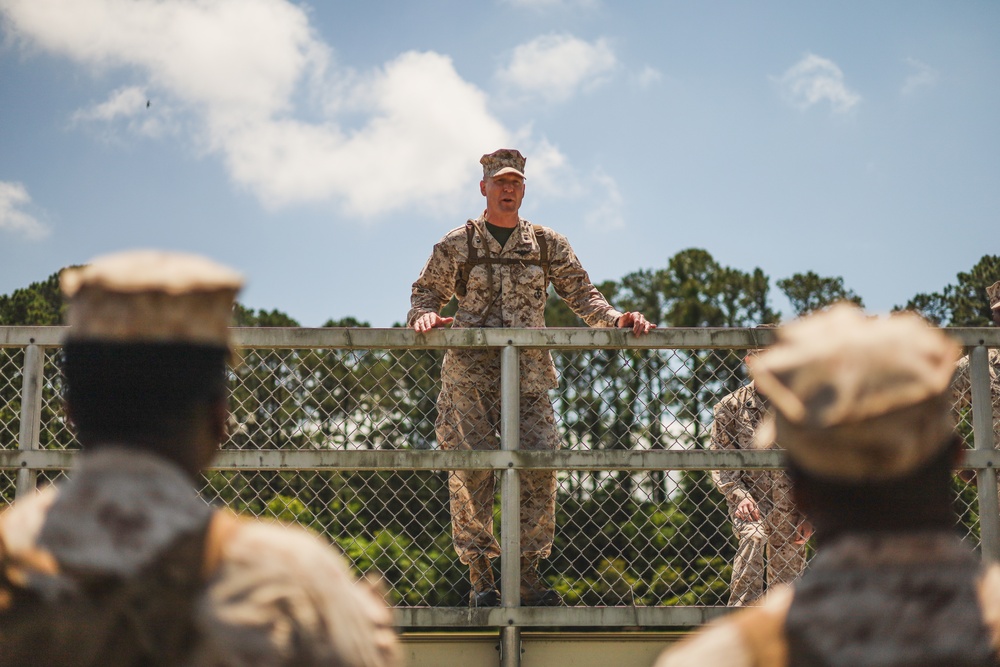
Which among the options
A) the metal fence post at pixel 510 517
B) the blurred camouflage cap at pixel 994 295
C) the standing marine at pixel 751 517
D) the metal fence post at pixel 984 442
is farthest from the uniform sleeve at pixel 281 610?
the blurred camouflage cap at pixel 994 295

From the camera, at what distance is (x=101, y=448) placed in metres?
1.44

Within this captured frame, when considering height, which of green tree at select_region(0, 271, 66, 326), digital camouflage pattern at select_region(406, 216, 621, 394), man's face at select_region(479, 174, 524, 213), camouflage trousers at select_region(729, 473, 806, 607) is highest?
green tree at select_region(0, 271, 66, 326)

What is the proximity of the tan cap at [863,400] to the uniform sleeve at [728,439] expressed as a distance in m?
4.03

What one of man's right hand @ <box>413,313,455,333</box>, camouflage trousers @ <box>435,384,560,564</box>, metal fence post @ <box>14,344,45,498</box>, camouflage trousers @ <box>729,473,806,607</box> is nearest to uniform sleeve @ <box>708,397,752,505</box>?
camouflage trousers @ <box>729,473,806,607</box>

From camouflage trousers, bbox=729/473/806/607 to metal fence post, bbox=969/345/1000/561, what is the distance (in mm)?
1270

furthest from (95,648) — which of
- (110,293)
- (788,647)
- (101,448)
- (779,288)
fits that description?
(779,288)

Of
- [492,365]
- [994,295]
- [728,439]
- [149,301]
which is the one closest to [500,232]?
[492,365]

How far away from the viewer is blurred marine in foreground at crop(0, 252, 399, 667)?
1.31 meters

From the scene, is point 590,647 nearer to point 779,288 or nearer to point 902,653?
point 902,653

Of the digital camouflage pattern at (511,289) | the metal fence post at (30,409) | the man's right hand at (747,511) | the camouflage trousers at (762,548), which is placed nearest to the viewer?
the metal fence post at (30,409)

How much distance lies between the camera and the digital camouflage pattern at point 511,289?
512cm

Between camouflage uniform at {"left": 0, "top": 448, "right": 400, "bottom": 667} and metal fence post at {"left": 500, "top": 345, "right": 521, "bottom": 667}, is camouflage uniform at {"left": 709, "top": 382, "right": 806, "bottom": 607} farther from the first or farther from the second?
camouflage uniform at {"left": 0, "top": 448, "right": 400, "bottom": 667}

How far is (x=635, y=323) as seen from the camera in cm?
439

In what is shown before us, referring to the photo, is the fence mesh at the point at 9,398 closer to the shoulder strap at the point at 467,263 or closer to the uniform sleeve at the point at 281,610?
the shoulder strap at the point at 467,263
